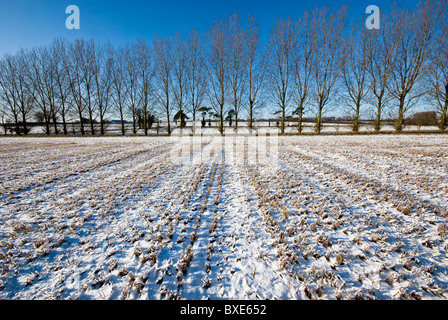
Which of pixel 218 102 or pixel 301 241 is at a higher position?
pixel 218 102

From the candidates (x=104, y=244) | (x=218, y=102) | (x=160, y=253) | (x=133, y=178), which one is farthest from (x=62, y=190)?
(x=218, y=102)

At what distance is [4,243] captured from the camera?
265 centimetres

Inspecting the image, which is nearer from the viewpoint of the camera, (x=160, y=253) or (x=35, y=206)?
(x=160, y=253)

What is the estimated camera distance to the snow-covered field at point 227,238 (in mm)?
1945

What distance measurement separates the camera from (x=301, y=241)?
2689 mm

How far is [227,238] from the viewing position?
281cm

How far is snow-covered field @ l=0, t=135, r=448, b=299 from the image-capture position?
1945 millimetres

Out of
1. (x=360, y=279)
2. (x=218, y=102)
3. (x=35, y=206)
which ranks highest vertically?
(x=218, y=102)

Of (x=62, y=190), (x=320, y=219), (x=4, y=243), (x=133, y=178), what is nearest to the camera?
(x=4, y=243)

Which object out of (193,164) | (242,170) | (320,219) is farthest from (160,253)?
(193,164)

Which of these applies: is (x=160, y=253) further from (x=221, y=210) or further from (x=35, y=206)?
(x=35, y=206)

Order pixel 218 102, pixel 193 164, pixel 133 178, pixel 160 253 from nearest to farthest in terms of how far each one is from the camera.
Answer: pixel 160 253, pixel 133 178, pixel 193 164, pixel 218 102

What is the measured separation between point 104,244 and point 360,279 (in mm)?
3565

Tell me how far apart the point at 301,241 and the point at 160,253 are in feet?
7.14
